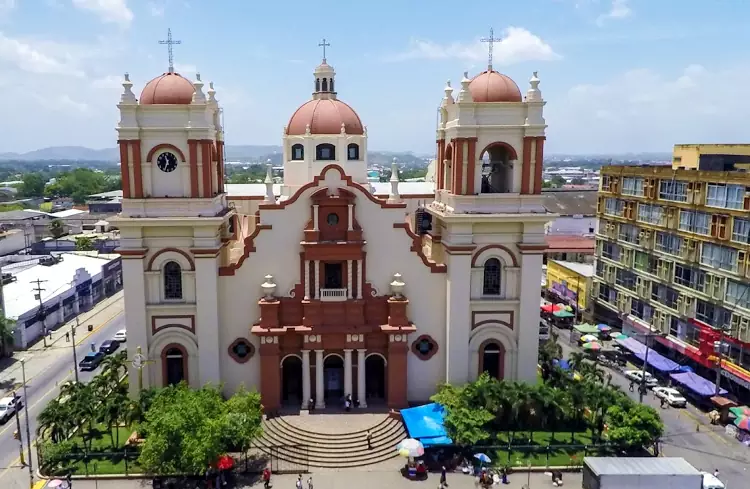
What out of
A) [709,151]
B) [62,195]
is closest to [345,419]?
[709,151]

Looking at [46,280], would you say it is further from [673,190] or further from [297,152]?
[673,190]

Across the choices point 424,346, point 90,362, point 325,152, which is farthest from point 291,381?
point 90,362

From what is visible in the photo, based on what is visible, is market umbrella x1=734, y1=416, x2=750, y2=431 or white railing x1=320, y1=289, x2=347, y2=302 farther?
white railing x1=320, y1=289, x2=347, y2=302

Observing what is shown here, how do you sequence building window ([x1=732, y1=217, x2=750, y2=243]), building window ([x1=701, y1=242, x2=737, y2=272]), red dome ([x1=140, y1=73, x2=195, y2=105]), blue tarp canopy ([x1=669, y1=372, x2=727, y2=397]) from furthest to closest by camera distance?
building window ([x1=701, y1=242, x2=737, y2=272]) → building window ([x1=732, y1=217, x2=750, y2=243]) → blue tarp canopy ([x1=669, y1=372, x2=727, y2=397]) → red dome ([x1=140, y1=73, x2=195, y2=105])

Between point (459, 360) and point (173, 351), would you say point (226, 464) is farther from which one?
point (459, 360)

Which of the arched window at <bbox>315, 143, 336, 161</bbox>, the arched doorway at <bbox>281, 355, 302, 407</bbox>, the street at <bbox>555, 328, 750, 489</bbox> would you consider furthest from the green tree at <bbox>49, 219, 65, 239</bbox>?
the street at <bbox>555, 328, 750, 489</bbox>

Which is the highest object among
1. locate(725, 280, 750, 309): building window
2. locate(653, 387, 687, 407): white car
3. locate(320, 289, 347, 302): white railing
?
locate(320, 289, 347, 302): white railing

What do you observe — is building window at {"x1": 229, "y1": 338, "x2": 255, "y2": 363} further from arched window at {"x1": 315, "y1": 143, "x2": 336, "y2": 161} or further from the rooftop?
the rooftop
